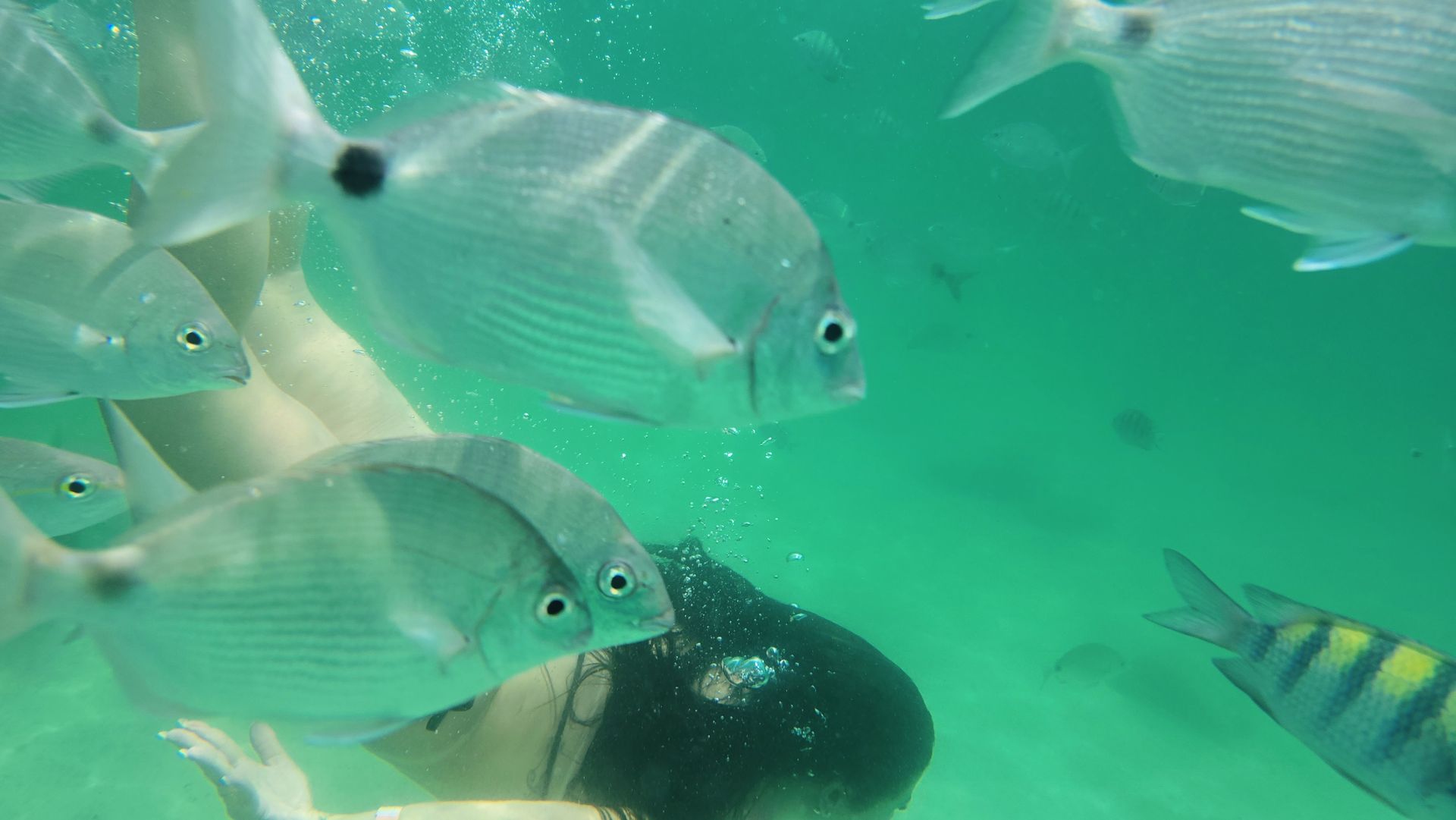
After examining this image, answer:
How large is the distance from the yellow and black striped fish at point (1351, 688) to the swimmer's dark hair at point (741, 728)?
150 cm

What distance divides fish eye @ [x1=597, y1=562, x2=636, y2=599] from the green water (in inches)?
322

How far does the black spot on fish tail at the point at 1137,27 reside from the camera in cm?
191

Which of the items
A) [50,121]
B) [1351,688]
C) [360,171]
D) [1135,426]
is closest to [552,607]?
[360,171]

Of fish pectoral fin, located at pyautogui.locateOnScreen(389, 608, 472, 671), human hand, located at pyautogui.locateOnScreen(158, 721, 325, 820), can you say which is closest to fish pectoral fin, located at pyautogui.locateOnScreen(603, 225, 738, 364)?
fish pectoral fin, located at pyautogui.locateOnScreen(389, 608, 472, 671)

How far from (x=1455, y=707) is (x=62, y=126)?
4554 millimetres

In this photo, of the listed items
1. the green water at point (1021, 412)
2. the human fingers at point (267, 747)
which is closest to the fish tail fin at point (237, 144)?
the human fingers at point (267, 747)

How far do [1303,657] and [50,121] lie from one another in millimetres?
4197

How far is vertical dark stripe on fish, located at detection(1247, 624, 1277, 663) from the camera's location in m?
2.58

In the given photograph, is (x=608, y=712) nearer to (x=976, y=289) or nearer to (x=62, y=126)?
(x=62, y=126)

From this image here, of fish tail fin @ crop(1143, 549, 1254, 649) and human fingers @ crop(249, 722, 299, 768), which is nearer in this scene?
fish tail fin @ crop(1143, 549, 1254, 649)

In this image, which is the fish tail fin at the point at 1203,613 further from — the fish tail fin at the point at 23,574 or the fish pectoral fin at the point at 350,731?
the fish tail fin at the point at 23,574

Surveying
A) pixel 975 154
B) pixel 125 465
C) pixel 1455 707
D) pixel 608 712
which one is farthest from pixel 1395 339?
pixel 125 465

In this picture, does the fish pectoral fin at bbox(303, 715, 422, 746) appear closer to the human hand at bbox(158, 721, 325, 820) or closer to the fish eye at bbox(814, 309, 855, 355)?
the fish eye at bbox(814, 309, 855, 355)

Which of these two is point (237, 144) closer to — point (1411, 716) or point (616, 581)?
point (616, 581)
